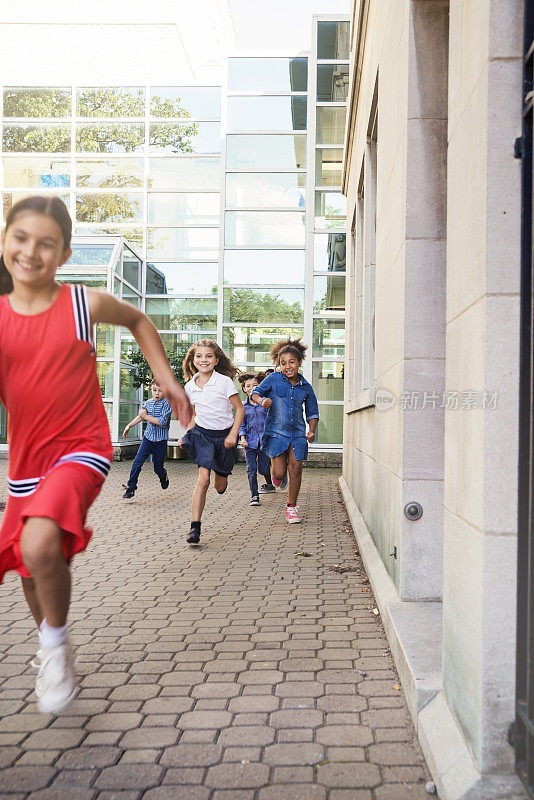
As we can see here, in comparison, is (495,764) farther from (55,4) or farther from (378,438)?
(55,4)

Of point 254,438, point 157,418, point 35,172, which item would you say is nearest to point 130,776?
point 157,418

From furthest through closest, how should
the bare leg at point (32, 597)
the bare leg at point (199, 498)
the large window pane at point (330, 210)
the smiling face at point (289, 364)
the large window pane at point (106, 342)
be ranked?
the large window pane at point (330, 210), the large window pane at point (106, 342), the smiling face at point (289, 364), the bare leg at point (199, 498), the bare leg at point (32, 597)

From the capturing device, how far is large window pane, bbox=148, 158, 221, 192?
68.6 feet


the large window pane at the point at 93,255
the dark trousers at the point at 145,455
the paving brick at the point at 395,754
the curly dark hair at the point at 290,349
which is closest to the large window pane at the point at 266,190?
the large window pane at the point at 93,255

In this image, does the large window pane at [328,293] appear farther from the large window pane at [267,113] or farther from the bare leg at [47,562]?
the bare leg at [47,562]

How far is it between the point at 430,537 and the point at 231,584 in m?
1.93

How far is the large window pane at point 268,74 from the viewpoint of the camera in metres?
19.8

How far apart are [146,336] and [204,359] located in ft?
15.3

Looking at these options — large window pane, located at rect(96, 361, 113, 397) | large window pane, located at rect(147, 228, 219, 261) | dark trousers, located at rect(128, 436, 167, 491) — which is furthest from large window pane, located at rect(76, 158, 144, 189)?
dark trousers, located at rect(128, 436, 167, 491)

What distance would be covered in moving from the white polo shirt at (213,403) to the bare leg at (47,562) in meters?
4.99

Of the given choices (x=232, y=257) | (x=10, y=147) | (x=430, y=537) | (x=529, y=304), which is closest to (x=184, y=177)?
(x=232, y=257)

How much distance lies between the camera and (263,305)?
19891 millimetres

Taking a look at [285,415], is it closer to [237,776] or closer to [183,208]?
[237,776]

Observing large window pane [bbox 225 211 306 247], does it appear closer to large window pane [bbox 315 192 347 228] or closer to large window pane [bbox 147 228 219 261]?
large window pane [bbox 315 192 347 228]
